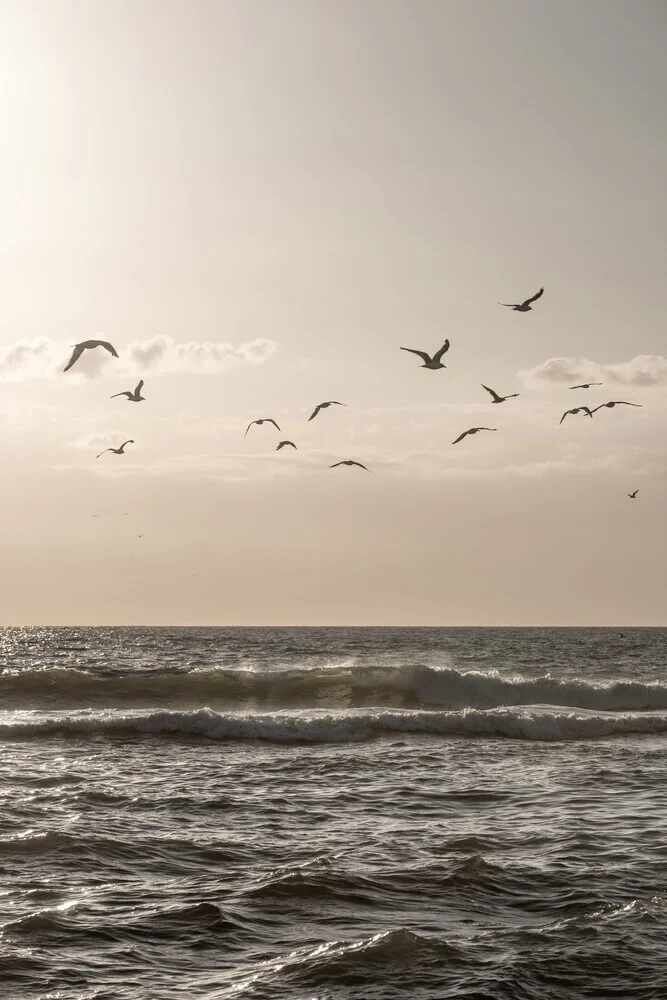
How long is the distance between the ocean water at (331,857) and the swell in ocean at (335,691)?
741 cm

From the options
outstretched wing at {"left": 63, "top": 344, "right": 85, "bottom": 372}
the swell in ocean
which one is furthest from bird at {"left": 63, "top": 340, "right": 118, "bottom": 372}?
the swell in ocean

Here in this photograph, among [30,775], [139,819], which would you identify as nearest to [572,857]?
[139,819]

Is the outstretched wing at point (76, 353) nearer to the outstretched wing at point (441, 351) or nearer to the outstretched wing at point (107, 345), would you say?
the outstretched wing at point (107, 345)

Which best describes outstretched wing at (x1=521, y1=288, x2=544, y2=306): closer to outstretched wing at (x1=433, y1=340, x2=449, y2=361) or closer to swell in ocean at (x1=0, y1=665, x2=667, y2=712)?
outstretched wing at (x1=433, y1=340, x2=449, y2=361)

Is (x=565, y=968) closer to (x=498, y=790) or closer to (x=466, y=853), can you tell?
(x=466, y=853)

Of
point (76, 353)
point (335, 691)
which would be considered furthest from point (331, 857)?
point (335, 691)

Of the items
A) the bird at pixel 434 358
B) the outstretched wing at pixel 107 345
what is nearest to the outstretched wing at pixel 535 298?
the bird at pixel 434 358

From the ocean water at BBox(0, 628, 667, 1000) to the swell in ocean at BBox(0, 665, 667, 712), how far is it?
7409mm

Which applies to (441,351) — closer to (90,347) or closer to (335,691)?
(90,347)

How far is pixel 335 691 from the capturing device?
38.4 m

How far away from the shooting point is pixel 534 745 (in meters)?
25.5

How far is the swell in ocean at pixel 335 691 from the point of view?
118ft

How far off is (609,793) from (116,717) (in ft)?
49.8

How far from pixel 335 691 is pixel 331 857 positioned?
2585 cm
